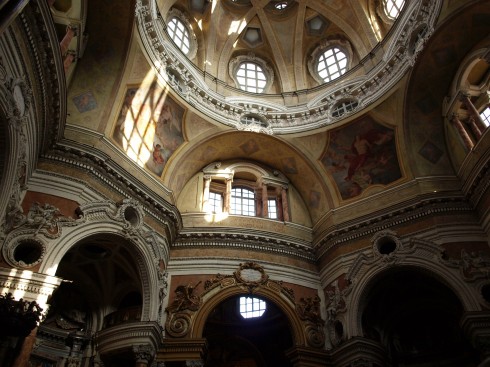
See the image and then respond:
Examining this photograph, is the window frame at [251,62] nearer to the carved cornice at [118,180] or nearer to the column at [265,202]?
the column at [265,202]

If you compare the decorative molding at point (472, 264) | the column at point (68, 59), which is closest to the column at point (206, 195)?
the column at point (68, 59)

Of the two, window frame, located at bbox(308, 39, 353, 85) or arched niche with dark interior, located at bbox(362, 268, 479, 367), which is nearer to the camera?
arched niche with dark interior, located at bbox(362, 268, 479, 367)

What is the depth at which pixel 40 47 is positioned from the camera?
11.2 metres

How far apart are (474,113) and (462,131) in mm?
762

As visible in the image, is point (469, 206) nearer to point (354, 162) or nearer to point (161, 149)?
point (354, 162)

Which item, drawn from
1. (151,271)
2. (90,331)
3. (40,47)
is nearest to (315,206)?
(151,271)

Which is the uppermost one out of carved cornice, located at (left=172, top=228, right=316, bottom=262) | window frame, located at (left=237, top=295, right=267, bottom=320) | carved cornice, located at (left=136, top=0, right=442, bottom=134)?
carved cornice, located at (left=136, top=0, right=442, bottom=134)

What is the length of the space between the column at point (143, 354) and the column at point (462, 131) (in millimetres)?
12621

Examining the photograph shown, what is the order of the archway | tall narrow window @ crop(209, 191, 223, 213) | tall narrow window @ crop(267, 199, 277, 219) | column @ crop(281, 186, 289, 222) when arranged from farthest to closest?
tall narrow window @ crop(267, 199, 277, 219) < tall narrow window @ crop(209, 191, 223, 213) < column @ crop(281, 186, 289, 222) < the archway

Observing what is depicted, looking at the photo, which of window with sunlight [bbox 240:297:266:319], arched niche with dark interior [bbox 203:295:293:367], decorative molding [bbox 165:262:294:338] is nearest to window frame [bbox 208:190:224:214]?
decorative molding [bbox 165:262:294:338]

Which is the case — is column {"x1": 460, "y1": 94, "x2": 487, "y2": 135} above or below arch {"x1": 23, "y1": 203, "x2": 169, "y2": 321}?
above

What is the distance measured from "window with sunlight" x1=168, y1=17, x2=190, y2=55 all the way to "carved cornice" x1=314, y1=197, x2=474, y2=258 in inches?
424

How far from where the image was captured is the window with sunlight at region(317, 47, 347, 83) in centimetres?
2270

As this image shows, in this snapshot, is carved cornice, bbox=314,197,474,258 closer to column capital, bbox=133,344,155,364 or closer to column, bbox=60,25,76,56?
column capital, bbox=133,344,155,364
